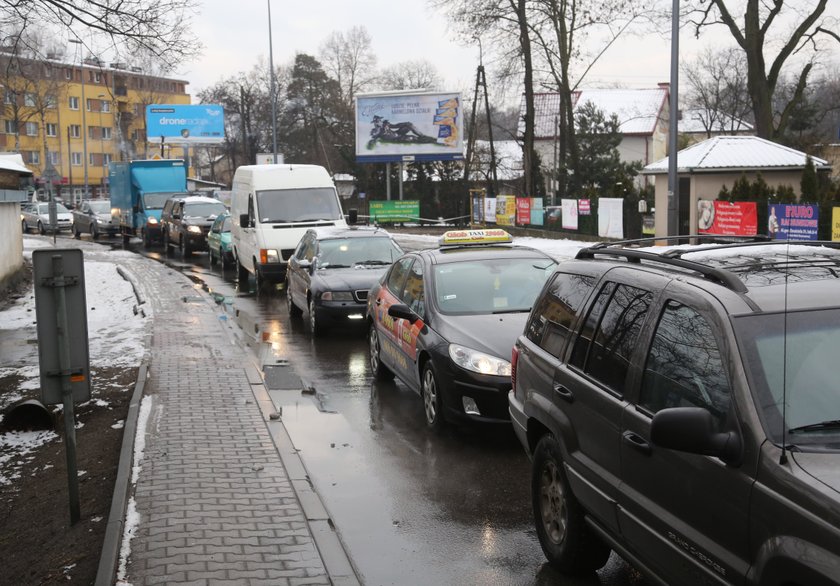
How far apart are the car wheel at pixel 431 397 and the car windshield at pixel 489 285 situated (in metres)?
0.63

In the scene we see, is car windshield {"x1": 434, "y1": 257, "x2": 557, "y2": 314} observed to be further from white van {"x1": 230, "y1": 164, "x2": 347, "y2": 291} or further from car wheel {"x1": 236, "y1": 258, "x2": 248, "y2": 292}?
car wheel {"x1": 236, "y1": 258, "x2": 248, "y2": 292}

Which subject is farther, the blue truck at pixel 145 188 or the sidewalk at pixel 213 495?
the blue truck at pixel 145 188

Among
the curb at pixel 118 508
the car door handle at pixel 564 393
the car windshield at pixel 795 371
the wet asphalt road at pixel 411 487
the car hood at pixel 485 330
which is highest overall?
the car windshield at pixel 795 371

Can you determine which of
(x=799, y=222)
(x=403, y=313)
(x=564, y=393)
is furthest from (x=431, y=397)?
(x=799, y=222)

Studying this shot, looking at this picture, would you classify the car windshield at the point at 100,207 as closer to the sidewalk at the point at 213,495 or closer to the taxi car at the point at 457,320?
the sidewalk at the point at 213,495

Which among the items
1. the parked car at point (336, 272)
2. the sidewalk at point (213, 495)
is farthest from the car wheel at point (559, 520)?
the parked car at point (336, 272)

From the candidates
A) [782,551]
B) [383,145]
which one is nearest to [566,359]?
[782,551]

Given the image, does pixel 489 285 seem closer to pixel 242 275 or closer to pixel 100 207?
pixel 242 275

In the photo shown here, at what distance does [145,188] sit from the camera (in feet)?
126

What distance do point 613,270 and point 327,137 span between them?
223ft

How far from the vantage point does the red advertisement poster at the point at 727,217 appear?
25.3 m

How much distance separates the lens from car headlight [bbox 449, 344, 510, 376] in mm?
A: 7688

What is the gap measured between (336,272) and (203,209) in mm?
18785

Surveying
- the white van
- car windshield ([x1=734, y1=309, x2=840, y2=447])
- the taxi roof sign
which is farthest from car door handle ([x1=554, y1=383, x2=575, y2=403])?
the white van
